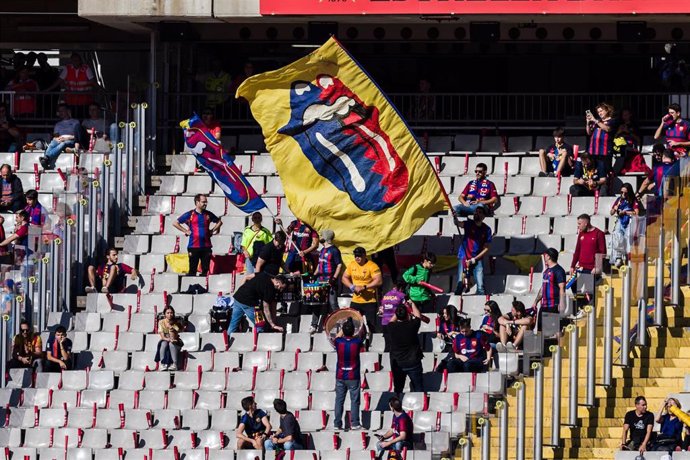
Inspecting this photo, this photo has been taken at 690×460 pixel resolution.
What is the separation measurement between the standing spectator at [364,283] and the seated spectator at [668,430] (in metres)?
4.65

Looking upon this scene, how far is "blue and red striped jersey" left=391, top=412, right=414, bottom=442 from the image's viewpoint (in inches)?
1176

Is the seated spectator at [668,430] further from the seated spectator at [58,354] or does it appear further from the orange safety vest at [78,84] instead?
the orange safety vest at [78,84]

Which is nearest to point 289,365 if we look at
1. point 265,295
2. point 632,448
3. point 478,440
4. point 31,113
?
point 265,295

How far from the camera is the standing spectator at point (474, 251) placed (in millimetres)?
33000

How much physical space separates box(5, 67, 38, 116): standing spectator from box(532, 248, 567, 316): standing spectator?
994 cm

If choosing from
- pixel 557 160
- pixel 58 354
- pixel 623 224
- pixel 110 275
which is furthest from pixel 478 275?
pixel 58 354

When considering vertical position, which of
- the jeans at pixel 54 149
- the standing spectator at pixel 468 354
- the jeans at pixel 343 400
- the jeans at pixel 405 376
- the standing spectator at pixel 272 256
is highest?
the jeans at pixel 54 149

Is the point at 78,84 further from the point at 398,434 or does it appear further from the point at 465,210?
the point at 398,434

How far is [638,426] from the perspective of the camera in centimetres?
2936

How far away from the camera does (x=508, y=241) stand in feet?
112

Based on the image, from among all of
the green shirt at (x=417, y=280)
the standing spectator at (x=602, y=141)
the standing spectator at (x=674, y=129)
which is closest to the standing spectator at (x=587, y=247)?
the green shirt at (x=417, y=280)

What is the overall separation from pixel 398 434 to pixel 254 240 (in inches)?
184

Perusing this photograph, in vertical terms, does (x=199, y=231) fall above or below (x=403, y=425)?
above

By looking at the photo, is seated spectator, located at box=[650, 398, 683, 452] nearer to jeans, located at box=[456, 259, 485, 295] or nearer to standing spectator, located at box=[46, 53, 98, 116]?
jeans, located at box=[456, 259, 485, 295]
